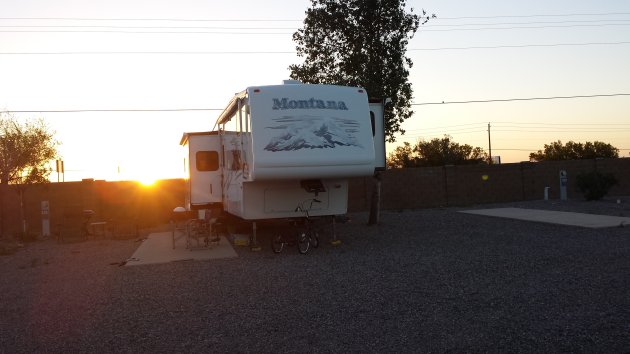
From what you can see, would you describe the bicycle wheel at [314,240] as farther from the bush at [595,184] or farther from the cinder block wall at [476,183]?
the bush at [595,184]

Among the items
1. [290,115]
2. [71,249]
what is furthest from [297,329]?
[71,249]

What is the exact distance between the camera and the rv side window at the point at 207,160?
16544 millimetres

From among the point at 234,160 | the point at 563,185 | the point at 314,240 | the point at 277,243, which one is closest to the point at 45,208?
the point at 234,160

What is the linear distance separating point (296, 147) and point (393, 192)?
49.1 ft

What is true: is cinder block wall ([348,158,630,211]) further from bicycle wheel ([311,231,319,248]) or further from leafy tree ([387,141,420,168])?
leafy tree ([387,141,420,168])

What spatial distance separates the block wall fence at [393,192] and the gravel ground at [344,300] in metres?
9.89

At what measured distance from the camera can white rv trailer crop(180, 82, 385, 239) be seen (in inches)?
454

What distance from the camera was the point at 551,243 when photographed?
12.5 m

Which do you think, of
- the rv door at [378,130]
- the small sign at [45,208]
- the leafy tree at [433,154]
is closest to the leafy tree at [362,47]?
the rv door at [378,130]

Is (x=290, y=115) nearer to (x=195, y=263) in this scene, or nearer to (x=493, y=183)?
(x=195, y=263)

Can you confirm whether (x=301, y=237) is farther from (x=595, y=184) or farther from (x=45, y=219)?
(x=595, y=184)

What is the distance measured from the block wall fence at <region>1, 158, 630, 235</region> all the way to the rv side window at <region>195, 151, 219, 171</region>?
4.02 m

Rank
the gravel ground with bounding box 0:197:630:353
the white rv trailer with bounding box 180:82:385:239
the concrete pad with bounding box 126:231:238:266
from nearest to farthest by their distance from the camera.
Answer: the gravel ground with bounding box 0:197:630:353 < the white rv trailer with bounding box 180:82:385:239 < the concrete pad with bounding box 126:231:238:266

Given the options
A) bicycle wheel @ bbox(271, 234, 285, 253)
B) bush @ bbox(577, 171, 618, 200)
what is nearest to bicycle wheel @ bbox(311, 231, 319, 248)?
bicycle wheel @ bbox(271, 234, 285, 253)
